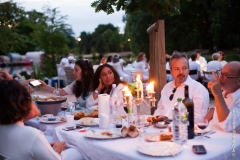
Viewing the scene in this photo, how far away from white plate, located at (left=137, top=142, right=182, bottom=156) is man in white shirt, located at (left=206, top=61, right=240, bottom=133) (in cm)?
52

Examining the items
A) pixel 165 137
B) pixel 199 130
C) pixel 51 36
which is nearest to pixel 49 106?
pixel 165 137

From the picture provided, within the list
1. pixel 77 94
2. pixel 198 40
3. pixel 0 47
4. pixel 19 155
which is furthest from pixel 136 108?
pixel 198 40

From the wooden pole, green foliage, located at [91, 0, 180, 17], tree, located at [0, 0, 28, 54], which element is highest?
tree, located at [0, 0, 28, 54]

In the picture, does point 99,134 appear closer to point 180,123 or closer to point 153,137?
point 153,137

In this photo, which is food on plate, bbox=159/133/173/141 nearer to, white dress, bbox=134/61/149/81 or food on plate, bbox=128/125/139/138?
food on plate, bbox=128/125/139/138

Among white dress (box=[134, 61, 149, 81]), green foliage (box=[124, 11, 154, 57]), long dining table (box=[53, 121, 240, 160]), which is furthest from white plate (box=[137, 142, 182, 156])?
green foliage (box=[124, 11, 154, 57])

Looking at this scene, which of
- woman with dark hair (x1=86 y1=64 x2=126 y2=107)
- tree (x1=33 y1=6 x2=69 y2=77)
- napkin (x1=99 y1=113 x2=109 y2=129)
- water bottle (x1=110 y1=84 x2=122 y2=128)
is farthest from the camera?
tree (x1=33 y1=6 x2=69 y2=77)

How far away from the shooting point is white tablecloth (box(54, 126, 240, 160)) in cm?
199

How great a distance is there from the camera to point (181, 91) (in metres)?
3.12

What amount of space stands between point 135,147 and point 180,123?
13.5 inches

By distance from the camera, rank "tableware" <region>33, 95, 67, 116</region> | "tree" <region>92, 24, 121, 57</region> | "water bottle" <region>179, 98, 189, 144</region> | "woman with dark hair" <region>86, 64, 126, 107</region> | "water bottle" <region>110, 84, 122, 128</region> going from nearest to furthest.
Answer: "water bottle" <region>179, 98, 189, 144</region> → "water bottle" <region>110, 84, 122, 128</region> → "tableware" <region>33, 95, 67, 116</region> → "woman with dark hair" <region>86, 64, 126, 107</region> → "tree" <region>92, 24, 121, 57</region>

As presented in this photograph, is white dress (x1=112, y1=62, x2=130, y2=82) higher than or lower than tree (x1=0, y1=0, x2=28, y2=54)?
lower

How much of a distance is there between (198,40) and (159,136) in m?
21.2

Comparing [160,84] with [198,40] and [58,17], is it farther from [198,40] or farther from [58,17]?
[198,40]
